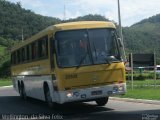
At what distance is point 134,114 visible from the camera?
16047 mm

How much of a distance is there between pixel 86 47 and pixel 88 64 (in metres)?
0.63

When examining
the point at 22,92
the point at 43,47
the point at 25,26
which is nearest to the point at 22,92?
the point at 22,92

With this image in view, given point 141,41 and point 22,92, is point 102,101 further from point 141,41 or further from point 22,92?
point 141,41

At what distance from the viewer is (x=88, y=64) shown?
57.4ft

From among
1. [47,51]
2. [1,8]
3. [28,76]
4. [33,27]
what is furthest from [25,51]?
[1,8]

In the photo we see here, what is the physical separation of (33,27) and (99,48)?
319 feet

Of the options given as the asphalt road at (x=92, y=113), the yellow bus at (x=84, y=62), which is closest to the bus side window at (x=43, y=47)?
the yellow bus at (x=84, y=62)

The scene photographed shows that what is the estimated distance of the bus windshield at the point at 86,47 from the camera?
57.5ft

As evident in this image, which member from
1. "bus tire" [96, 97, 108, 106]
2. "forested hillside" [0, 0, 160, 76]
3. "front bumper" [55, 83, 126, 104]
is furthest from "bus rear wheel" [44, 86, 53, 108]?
"forested hillside" [0, 0, 160, 76]

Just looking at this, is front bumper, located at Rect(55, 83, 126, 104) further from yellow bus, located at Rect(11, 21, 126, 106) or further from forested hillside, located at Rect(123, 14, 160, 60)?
forested hillside, located at Rect(123, 14, 160, 60)

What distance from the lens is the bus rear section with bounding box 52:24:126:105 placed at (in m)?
17.3

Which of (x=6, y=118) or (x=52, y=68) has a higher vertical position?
(x=52, y=68)

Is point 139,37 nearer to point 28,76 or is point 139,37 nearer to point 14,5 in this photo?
point 14,5

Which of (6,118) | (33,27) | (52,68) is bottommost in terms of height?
(6,118)
